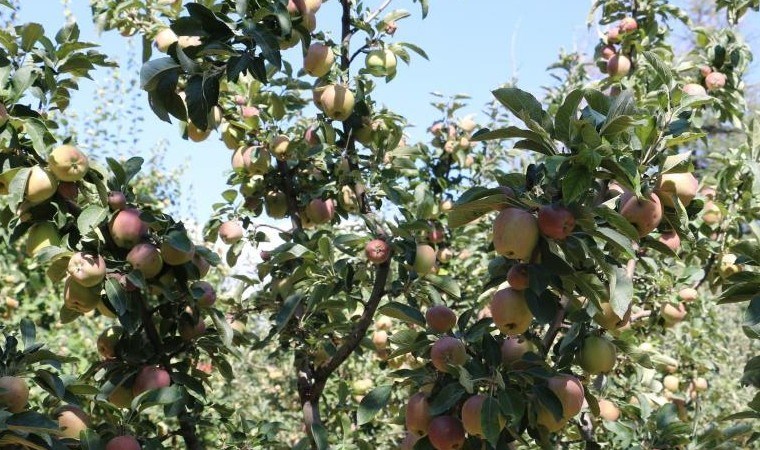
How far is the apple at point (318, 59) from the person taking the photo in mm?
2162

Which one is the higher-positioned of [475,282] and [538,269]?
[475,282]

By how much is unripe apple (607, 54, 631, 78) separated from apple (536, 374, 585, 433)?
1662 mm

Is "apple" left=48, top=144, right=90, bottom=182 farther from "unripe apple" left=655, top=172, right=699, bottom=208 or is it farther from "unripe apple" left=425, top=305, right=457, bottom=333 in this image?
"unripe apple" left=655, top=172, right=699, bottom=208

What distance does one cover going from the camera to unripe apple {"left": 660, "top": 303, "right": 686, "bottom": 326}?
246 cm

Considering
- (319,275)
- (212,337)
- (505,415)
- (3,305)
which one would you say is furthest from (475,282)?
(3,305)

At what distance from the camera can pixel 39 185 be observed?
162cm

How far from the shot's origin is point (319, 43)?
7.12 ft

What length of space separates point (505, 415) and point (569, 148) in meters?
0.45

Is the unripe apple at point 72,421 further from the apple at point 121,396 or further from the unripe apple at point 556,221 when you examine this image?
the unripe apple at point 556,221

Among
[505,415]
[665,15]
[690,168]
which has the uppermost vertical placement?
[665,15]

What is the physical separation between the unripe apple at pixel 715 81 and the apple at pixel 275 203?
1.49 meters

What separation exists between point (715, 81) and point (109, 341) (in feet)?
6.91

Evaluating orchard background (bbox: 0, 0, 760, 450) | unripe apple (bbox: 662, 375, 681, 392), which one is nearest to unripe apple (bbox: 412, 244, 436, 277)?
orchard background (bbox: 0, 0, 760, 450)

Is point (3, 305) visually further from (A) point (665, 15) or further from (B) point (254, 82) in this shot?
(A) point (665, 15)
